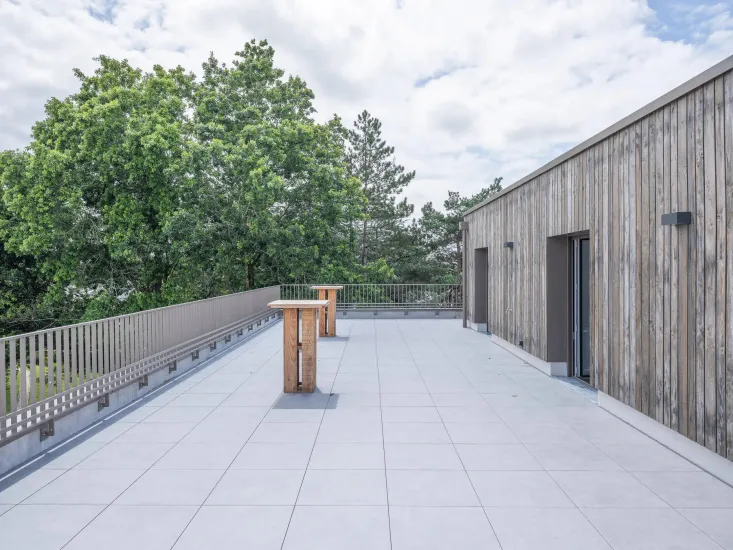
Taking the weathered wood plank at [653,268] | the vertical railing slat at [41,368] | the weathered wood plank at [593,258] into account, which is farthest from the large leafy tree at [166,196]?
the weathered wood plank at [653,268]

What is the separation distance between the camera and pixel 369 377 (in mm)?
7340

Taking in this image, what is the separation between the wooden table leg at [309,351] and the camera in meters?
6.33

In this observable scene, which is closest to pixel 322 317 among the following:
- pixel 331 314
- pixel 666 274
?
pixel 331 314

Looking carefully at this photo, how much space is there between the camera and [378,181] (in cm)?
3089

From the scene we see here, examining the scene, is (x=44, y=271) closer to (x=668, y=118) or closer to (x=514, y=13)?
(x=514, y=13)

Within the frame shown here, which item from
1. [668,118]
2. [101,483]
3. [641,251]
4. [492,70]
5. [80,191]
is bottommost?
[101,483]

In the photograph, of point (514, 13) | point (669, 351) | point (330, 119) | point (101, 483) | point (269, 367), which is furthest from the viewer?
point (330, 119)

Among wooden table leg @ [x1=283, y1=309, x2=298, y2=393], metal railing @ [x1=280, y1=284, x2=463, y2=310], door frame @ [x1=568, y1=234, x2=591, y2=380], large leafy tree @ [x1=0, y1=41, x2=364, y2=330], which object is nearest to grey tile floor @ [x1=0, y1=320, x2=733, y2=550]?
wooden table leg @ [x1=283, y1=309, x2=298, y2=393]

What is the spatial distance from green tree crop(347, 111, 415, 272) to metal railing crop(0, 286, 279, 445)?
22722 mm

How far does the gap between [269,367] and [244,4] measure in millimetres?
14446

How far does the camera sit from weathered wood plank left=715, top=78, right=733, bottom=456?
3666 mm

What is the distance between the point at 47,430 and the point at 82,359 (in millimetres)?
820

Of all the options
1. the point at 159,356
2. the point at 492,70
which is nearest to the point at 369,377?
the point at 159,356

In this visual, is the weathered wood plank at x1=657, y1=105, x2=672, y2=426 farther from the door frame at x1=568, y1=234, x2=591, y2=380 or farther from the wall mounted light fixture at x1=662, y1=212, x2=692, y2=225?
the door frame at x1=568, y1=234, x2=591, y2=380
